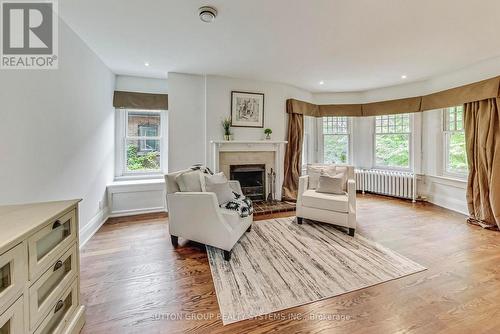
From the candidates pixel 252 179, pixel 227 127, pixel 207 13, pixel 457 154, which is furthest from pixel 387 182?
pixel 207 13

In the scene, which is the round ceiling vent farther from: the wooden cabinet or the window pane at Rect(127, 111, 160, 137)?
the window pane at Rect(127, 111, 160, 137)

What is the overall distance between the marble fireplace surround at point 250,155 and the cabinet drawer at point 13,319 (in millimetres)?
3178

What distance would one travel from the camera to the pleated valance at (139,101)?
3973 millimetres

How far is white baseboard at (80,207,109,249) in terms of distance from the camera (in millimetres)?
2750

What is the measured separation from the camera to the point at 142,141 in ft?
14.2

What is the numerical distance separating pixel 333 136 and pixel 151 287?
4931 mm

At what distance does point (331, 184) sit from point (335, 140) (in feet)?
8.32

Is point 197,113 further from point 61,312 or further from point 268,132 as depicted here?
point 61,312

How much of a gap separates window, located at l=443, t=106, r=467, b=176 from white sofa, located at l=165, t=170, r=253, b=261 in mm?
4048

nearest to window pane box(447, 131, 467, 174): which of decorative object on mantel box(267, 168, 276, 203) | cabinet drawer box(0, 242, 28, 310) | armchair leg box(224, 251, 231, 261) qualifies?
decorative object on mantel box(267, 168, 276, 203)

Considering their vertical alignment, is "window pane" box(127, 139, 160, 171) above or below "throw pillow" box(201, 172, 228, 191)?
above

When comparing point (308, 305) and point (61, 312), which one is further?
point (308, 305)

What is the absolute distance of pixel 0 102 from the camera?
155 cm

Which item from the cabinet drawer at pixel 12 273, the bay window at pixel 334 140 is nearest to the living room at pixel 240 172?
the cabinet drawer at pixel 12 273
